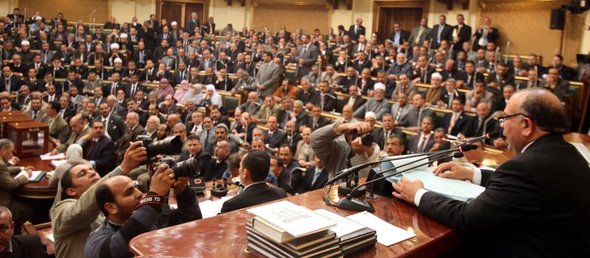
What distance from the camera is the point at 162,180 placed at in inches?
67.0

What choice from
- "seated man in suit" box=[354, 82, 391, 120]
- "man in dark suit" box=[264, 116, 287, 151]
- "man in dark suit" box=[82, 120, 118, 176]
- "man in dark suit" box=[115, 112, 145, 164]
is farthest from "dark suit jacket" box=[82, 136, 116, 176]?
"seated man in suit" box=[354, 82, 391, 120]

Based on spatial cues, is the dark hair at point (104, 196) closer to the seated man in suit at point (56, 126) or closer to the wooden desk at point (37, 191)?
the wooden desk at point (37, 191)

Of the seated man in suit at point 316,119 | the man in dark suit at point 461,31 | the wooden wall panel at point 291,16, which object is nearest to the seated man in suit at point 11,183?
the seated man in suit at point 316,119

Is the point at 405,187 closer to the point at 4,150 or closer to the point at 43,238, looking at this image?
the point at 43,238

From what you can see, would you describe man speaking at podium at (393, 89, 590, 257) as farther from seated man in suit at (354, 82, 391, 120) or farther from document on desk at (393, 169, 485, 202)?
seated man in suit at (354, 82, 391, 120)

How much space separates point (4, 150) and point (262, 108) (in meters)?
3.83

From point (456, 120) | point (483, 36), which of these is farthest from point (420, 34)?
point (456, 120)

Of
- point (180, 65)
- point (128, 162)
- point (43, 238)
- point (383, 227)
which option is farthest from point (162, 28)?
point (383, 227)

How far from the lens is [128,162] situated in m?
1.94

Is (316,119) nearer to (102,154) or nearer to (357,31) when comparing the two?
(102,154)

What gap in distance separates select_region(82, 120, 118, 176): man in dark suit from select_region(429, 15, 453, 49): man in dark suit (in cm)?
600

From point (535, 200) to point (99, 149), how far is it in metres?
5.15

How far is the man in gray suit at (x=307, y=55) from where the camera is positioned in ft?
31.4

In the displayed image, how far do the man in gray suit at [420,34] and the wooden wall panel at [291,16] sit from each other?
3.11 meters
